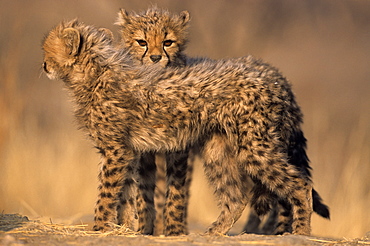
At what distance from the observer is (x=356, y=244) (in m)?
4.73

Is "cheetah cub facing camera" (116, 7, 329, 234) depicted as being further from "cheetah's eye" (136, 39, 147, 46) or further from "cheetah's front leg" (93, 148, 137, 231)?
"cheetah's front leg" (93, 148, 137, 231)

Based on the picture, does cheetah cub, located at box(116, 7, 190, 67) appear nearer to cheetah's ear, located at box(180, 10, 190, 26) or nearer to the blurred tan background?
cheetah's ear, located at box(180, 10, 190, 26)

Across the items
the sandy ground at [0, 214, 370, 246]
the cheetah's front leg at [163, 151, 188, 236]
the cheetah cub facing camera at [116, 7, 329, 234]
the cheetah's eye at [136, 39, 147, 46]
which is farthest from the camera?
the cheetah's eye at [136, 39, 147, 46]

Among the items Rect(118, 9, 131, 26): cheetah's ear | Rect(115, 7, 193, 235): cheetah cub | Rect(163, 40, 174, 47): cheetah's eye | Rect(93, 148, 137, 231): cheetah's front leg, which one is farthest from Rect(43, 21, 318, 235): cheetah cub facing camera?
Rect(118, 9, 131, 26): cheetah's ear

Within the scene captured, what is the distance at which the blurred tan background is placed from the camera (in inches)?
296

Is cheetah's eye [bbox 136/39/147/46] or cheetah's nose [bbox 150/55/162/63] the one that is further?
cheetah's eye [bbox 136/39/147/46]

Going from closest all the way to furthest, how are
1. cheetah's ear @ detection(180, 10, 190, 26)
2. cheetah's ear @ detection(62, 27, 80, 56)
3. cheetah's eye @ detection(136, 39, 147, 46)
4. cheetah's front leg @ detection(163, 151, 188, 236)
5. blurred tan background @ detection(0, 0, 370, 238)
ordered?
cheetah's ear @ detection(62, 27, 80, 56), cheetah's front leg @ detection(163, 151, 188, 236), cheetah's eye @ detection(136, 39, 147, 46), cheetah's ear @ detection(180, 10, 190, 26), blurred tan background @ detection(0, 0, 370, 238)

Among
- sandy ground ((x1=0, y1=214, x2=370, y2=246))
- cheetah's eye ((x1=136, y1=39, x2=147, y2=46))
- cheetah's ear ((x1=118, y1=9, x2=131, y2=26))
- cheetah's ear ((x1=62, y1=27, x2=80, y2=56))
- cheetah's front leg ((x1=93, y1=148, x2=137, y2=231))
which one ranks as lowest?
sandy ground ((x1=0, y1=214, x2=370, y2=246))

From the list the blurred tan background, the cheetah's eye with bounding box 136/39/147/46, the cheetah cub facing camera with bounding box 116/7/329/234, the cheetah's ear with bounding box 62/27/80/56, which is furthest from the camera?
the blurred tan background

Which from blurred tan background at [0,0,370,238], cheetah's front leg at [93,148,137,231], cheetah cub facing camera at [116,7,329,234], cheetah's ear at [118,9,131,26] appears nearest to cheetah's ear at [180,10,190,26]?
cheetah cub facing camera at [116,7,329,234]

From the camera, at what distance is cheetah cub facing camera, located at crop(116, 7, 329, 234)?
5.79 m

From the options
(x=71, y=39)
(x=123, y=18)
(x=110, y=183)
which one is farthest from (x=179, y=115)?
(x=123, y=18)

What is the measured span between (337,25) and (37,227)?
1279 centimetres

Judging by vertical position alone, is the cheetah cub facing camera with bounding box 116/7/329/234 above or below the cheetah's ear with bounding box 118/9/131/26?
below
